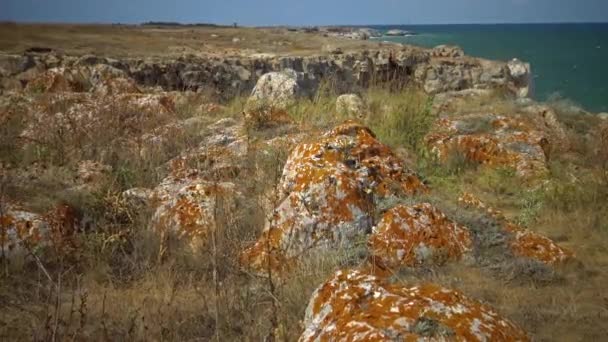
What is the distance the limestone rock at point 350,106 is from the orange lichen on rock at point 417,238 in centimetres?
383

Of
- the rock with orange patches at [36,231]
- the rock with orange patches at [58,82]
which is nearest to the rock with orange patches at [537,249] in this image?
the rock with orange patches at [36,231]

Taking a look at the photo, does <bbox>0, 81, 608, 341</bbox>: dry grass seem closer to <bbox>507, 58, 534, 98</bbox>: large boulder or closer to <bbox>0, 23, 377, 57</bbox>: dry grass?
<bbox>507, 58, 534, 98</bbox>: large boulder

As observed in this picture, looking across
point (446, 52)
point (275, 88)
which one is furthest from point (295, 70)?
point (275, 88)

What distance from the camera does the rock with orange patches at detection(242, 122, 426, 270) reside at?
3641 millimetres

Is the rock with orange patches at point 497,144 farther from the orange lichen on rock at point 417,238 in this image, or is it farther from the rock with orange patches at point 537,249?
the orange lichen on rock at point 417,238

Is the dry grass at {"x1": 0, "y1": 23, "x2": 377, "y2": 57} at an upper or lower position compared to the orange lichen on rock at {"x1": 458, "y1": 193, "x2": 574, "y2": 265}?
upper

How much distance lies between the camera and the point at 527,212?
4.94 m

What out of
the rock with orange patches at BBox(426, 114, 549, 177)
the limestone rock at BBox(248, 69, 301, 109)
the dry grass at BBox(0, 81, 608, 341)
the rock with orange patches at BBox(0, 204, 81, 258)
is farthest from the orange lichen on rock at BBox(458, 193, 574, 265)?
the limestone rock at BBox(248, 69, 301, 109)

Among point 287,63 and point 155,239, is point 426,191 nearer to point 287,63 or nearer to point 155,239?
point 155,239

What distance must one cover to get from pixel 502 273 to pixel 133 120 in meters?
5.40

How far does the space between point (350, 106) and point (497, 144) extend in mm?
2401

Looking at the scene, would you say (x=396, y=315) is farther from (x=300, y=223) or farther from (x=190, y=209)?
(x=190, y=209)

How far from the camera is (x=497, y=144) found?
6.62 m

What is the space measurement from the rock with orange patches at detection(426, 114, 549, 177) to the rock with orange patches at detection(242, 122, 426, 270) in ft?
7.32
